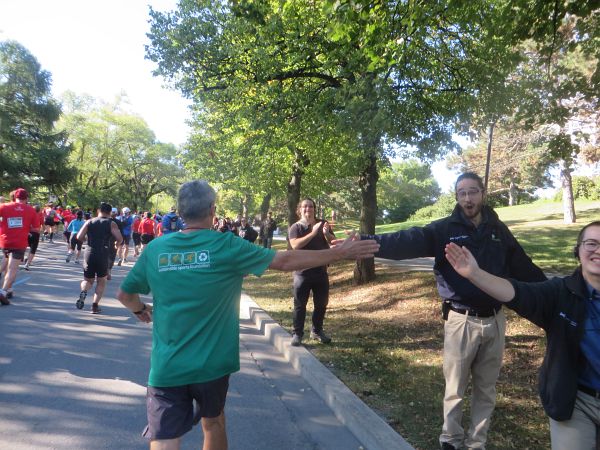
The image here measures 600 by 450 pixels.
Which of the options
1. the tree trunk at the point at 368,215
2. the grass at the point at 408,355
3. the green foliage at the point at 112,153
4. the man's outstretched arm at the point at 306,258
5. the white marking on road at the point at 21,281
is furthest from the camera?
the green foliage at the point at 112,153

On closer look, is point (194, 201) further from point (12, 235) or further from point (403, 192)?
point (403, 192)

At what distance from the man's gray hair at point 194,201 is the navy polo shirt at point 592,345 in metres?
2.10

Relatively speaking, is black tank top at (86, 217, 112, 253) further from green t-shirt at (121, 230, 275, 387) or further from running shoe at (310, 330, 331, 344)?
green t-shirt at (121, 230, 275, 387)

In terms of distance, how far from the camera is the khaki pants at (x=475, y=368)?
11.2 ft

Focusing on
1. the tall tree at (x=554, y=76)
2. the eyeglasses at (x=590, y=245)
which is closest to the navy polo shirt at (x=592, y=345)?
the eyeglasses at (x=590, y=245)

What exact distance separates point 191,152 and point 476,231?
49.3 ft

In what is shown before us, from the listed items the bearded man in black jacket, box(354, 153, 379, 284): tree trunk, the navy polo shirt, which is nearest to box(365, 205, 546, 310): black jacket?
the bearded man in black jacket

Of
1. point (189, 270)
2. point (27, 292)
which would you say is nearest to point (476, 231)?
point (189, 270)

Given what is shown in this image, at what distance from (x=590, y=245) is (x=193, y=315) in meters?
2.11

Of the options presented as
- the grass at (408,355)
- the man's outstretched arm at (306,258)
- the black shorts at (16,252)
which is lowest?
the grass at (408,355)

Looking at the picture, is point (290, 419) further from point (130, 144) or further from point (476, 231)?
point (130, 144)

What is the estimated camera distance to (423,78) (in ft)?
31.7

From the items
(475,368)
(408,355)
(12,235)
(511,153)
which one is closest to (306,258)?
(475,368)

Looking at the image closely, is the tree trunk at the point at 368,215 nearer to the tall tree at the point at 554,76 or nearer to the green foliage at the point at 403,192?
the tall tree at the point at 554,76
